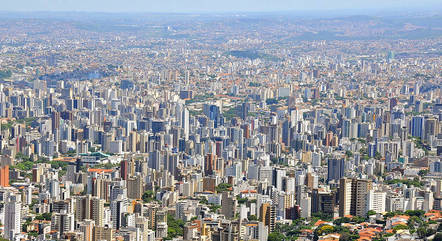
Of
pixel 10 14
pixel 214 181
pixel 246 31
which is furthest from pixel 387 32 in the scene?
pixel 214 181

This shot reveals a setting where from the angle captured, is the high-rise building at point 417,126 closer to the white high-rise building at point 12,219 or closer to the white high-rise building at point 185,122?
the white high-rise building at point 185,122

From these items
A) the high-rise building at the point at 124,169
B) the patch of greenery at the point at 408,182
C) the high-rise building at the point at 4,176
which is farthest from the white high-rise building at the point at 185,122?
the patch of greenery at the point at 408,182

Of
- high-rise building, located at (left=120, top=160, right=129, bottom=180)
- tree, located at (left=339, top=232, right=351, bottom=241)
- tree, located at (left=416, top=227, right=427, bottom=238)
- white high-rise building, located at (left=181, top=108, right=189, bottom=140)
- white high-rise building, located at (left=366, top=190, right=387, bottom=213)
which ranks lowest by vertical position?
white high-rise building, located at (left=181, top=108, right=189, bottom=140)

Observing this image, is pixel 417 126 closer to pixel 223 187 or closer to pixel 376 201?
pixel 223 187

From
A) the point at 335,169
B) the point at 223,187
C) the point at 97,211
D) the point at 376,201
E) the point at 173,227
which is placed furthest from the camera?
the point at 335,169

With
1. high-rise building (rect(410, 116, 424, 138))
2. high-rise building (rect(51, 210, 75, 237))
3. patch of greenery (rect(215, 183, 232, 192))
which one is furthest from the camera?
high-rise building (rect(410, 116, 424, 138))

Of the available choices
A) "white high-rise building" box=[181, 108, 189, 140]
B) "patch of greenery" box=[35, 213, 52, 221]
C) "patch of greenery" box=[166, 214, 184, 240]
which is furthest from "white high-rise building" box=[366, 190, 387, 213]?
"white high-rise building" box=[181, 108, 189, 140]

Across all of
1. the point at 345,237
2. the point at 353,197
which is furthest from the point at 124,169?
the point at 345,237

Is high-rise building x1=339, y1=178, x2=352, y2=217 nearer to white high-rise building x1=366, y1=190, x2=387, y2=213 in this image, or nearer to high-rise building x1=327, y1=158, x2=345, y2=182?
white high-rise building x1=366, y1=190, x2=387, y2=213

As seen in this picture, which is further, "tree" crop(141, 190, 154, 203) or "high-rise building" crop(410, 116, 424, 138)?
"high-rise building" crop(410, 116, 424, 138)

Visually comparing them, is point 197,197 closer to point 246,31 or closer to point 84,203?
point 84,203

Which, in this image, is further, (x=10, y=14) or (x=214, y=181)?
(x=10, y=14)
